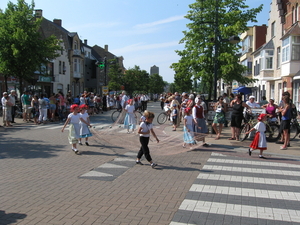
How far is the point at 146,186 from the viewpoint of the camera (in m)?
6.40

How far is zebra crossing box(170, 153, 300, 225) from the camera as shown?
4793 millimetres

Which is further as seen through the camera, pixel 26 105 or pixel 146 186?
pixel 26 105

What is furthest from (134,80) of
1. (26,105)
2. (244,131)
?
(244,131)

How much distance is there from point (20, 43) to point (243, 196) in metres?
18.8

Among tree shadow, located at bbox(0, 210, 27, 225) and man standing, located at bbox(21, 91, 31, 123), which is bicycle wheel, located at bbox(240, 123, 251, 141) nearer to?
tree shadow, located at bbox(0, 210, 27, 225)

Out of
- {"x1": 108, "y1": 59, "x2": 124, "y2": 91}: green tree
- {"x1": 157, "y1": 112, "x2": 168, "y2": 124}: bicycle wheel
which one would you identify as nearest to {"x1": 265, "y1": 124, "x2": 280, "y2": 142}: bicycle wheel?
{"x1": 157, "y1": 112, "x2": 168, "y2": 124}: bicycle wheel

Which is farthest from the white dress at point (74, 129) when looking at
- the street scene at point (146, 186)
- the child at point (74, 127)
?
the street scene at point (146, 186)

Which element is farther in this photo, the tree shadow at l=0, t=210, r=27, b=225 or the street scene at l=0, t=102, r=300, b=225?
the street scene at l=0, t=102, r=300, b=225

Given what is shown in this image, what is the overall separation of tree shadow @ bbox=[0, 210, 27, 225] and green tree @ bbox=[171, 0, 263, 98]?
708 inches

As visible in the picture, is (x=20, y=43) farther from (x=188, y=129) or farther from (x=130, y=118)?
(x=188, y=129)

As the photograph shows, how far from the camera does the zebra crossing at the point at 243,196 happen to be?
4.79 metres

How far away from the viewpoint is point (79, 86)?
54469 millimetres

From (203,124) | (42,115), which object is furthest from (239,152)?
(42,115)

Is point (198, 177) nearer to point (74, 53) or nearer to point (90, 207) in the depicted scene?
point (90, 207)
